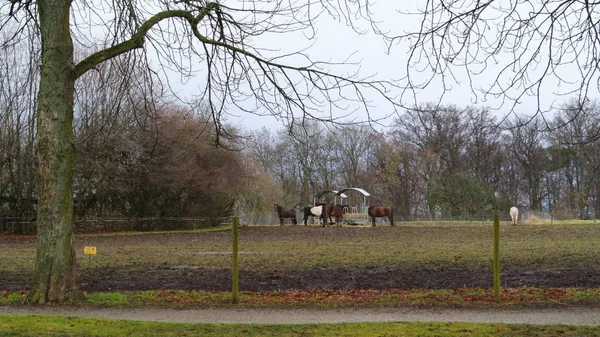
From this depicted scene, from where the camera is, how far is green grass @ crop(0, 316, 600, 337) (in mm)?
7504

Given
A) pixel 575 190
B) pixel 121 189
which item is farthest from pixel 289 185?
pixel 121 189

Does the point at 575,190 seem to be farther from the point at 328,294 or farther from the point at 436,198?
the point at 328,294

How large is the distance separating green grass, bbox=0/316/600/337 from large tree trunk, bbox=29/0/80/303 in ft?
6.03

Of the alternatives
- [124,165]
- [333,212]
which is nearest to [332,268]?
[124,165]

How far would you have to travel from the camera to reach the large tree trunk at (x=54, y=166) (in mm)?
10164

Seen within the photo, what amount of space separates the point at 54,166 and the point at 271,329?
4.48m

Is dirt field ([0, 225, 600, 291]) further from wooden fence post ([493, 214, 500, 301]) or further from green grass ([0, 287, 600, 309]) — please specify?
wooden fence post ([493, 214, 500, 301])

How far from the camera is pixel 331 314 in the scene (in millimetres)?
9203

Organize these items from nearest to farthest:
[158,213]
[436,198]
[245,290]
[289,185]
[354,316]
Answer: [354,316], [245,290], [158,213], [436,198], [289,185]

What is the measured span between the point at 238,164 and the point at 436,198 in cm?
2356

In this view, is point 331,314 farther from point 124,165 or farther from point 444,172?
point 444,172

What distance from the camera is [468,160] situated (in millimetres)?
66875

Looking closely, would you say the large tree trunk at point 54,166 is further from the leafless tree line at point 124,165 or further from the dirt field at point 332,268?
the leafless tree line at point 124,165

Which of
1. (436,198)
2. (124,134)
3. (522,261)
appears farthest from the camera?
(436,198)
